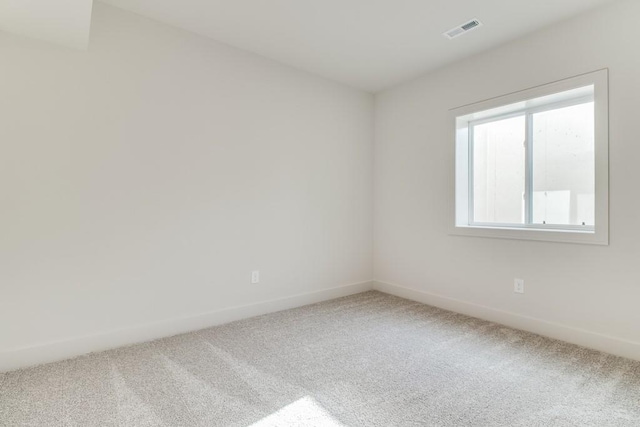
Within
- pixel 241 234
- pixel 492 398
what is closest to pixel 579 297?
pixel 492 398

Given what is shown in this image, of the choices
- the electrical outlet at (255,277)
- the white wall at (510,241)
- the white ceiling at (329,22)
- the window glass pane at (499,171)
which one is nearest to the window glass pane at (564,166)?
the window glass pane at (499,171)

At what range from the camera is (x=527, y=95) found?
2.68 meters

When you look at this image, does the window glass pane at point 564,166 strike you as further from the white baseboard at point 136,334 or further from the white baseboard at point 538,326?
the white baseboard at point 136,334

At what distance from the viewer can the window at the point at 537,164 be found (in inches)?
93.1

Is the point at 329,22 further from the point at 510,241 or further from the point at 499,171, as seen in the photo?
the point at 510,241

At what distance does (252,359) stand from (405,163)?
2657mm

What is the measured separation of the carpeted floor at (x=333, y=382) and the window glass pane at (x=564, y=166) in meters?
1.07

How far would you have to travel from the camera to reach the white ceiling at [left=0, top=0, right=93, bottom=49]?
1.73 meters

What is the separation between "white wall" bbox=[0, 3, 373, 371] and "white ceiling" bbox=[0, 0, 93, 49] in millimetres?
110

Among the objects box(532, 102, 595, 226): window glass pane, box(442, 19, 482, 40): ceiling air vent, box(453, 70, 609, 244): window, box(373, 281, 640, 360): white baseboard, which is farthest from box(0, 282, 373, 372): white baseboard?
box(442, 19, 482, 40): ceiling air vent

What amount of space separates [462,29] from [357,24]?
87 cm

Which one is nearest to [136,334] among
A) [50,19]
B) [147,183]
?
[147,183]

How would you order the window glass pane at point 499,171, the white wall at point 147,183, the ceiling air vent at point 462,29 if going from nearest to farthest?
the white wall at point 147,183, the ceiling air vent at point 462,29, the window glass pane at point 499,171

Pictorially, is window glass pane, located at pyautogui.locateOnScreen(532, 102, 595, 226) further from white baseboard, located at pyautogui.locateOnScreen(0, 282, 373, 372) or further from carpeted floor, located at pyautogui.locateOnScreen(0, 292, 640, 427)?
white baseboard, located at pyautogui.locateOnScreen(0, 282, 373, 372)
